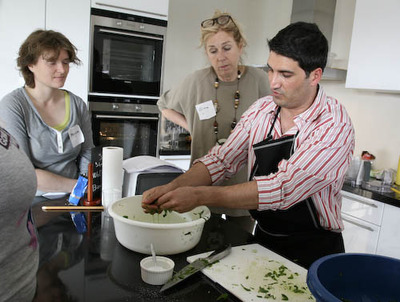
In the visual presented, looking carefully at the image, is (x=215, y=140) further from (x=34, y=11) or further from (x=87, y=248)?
(x=34, y=11)

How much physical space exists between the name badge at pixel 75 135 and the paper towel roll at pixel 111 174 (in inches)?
20.6

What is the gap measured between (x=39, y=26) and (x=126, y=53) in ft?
2.18

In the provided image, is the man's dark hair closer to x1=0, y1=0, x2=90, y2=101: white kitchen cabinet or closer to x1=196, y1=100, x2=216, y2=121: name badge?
x1=196, y1=100, x2=216, y2=121: name badge

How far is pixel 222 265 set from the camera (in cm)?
103

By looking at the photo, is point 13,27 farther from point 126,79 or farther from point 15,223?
point 15,223

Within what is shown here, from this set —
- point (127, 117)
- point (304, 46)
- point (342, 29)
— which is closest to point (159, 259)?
point (304, 46)

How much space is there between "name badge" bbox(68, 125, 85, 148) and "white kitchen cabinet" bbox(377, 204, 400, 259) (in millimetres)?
1923

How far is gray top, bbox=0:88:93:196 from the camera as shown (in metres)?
1.74

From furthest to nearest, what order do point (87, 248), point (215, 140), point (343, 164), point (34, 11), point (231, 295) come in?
point (34, 11)
point (215, 140)
point (343, 164)
point (87, 248)
point (231, 295)

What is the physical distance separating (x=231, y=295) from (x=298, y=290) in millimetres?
176

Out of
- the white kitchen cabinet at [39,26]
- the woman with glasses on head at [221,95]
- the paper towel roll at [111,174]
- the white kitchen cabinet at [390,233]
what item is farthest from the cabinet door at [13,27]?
the white kitchen cabinet at [390,233]

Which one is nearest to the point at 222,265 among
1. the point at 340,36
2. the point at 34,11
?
the point at 34,11

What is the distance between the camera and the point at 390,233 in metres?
2.38

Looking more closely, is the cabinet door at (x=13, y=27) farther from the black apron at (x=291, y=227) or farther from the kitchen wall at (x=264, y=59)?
the black apron at (x=291, y=227)
